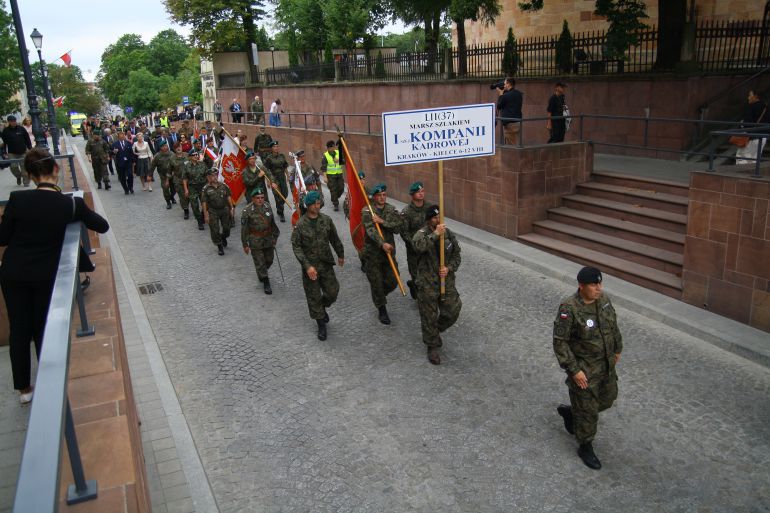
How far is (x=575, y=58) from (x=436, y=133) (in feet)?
36.2

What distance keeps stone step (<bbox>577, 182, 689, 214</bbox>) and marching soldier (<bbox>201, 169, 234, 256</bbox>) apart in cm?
717

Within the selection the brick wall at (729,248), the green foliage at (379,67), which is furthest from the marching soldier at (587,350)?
the green foliage at (379,67)

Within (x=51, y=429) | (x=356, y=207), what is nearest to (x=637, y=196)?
(x=356, y=207)

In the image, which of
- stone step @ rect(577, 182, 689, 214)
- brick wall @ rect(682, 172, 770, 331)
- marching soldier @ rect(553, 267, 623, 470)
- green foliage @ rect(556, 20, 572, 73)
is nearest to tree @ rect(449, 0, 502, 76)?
green foliage @ rect(556, 20, 572, 73)

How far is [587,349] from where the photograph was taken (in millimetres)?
5410

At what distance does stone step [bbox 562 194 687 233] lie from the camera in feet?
34.3

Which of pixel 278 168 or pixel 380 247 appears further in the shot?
pixel 278 168

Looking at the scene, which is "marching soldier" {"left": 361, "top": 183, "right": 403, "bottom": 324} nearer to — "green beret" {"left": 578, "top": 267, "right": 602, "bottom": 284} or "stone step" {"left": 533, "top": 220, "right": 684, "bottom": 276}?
"green beret" {"left": 578, "top": 267, "right": 602, "bottom": 284}

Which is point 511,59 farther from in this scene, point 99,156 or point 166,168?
point 99,156

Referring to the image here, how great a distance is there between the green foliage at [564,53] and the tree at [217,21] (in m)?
25.4

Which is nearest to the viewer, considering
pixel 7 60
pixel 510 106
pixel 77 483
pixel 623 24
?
pixel 77 483

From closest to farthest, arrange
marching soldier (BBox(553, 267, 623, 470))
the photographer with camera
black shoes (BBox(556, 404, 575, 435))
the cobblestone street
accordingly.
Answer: the cobblestone street, marching soldier (BBox(553, 267, 623, 470)), black shoes (BBox(556, 404, 575, 435)), the photographer with camera

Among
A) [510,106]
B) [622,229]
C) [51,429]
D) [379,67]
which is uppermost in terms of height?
[379,67]

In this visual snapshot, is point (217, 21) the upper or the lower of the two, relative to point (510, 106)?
upper
